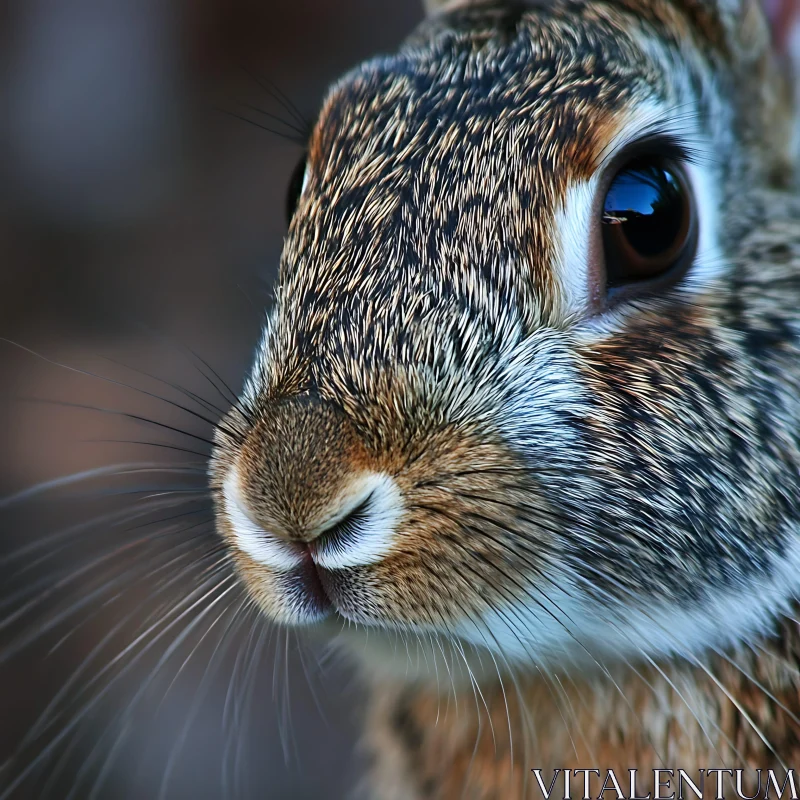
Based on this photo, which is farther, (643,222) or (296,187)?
(296,187)

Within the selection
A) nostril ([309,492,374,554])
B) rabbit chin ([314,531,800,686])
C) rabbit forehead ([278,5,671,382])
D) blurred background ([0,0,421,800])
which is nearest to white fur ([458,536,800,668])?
rabbit chin ([314,531,800,686])

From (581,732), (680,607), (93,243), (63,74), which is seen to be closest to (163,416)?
(93,243)

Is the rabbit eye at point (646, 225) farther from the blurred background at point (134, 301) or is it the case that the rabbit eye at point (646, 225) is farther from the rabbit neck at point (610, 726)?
the blurred background at point (134, 301)

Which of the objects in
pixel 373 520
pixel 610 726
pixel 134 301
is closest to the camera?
pixel 373 520

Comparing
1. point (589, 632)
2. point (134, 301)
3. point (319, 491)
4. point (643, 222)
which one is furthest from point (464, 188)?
point (134, 301)

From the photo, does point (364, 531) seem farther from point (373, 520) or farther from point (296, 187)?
point (296, 187)

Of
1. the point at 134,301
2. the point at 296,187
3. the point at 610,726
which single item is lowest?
the point at 610,726

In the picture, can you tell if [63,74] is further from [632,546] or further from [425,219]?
[632,546]
